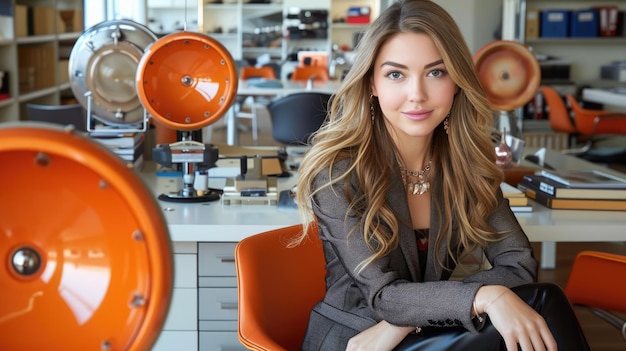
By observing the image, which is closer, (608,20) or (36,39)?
(36,39)

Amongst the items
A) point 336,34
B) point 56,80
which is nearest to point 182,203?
point 56,80

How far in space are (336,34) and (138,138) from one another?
9.52 m

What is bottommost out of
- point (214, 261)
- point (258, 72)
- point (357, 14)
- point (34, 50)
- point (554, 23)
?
point (214, 261)

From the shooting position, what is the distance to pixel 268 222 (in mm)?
2432

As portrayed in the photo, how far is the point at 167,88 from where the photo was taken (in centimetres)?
262

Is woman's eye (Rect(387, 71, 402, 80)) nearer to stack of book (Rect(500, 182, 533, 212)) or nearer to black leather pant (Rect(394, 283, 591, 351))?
black leather pant (Rect(394, 283, 591, 351))

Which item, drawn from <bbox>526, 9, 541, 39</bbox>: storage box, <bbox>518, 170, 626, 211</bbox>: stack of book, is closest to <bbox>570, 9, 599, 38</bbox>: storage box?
<bbox>526, 9, 541, 39</bbox>: storage box

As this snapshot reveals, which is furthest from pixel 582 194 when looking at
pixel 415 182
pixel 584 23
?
pixel 584 23

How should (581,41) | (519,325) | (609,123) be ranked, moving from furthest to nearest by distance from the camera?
(581,41)
(609,123)
(519,325)

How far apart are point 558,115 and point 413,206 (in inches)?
225

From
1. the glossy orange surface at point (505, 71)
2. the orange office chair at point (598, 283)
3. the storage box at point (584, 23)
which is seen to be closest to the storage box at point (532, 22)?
the storage box at point (584, 23)

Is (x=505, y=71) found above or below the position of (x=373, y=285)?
above

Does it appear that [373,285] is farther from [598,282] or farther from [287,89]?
[287,89]

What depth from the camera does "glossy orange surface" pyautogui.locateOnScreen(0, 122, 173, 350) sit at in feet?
2.32
